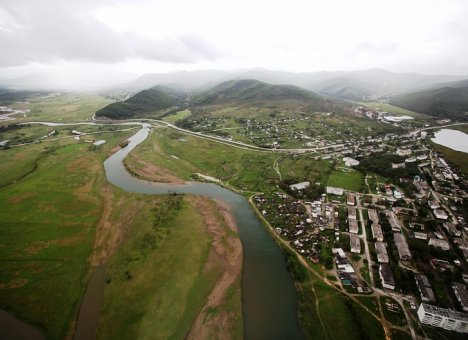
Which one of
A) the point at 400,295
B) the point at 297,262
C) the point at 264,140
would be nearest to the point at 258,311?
the point at 297,262

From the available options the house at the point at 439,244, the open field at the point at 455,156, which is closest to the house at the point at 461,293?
the house at the point at 439,244

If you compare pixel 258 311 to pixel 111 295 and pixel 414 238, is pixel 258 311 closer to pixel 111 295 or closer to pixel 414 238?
pixel 111 295

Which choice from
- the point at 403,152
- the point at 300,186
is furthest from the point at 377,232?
the point at 403,152

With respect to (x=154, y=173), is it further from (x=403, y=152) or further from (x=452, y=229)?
(x=403, y=152)

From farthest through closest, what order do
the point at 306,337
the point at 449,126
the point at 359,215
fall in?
the point at 449,126, the point at 359,215, the point at 306,337

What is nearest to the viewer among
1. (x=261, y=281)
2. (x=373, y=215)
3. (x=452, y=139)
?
(x=261, y=281)
